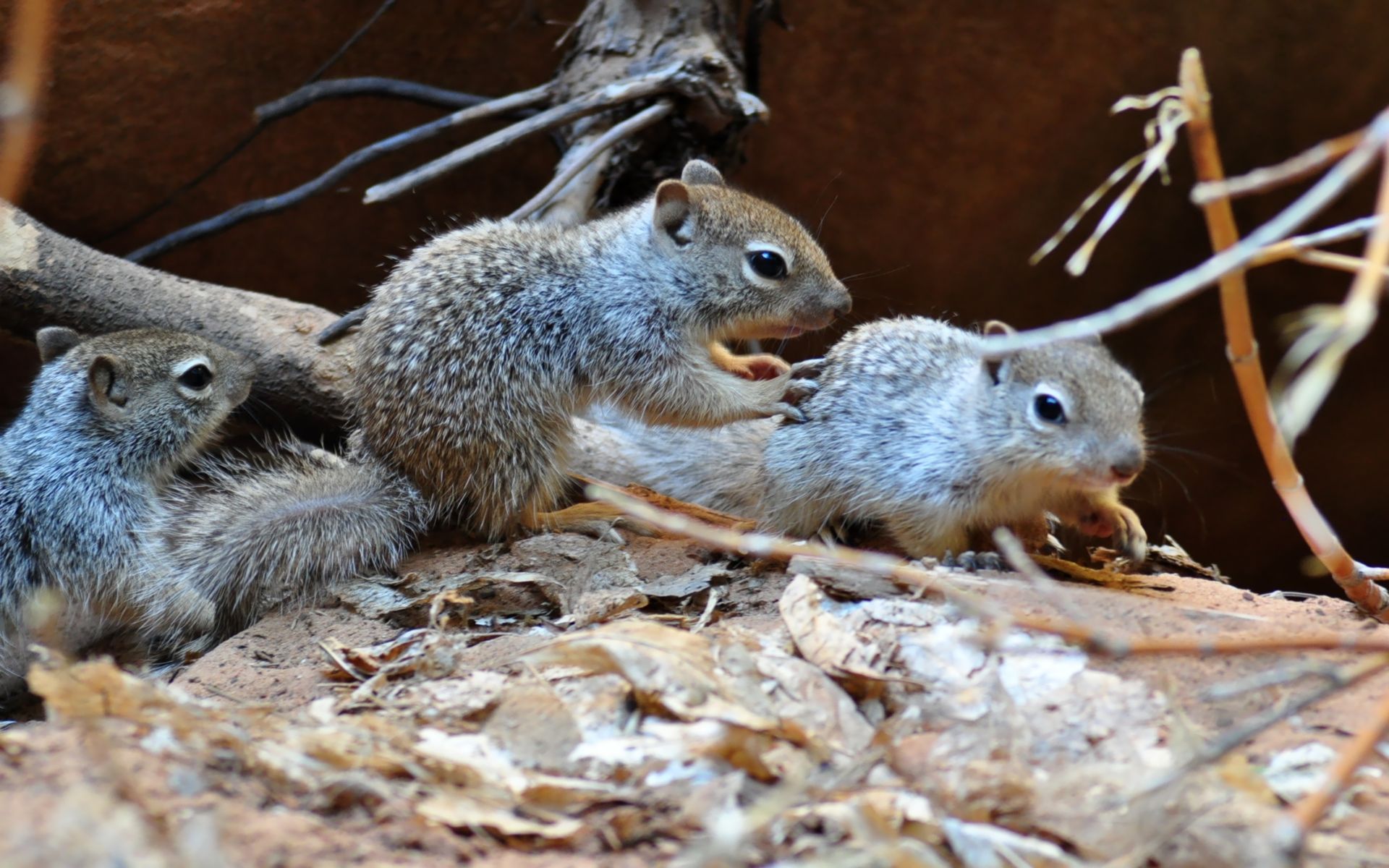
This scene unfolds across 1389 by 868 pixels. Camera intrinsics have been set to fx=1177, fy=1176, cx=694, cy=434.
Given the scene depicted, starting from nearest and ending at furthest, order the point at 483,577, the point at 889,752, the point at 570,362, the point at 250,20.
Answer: the point at 889,752, the point at 483,577, the point at 570,362, the point at 250,20

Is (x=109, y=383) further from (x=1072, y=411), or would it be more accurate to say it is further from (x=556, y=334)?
(x=1072, y=411)

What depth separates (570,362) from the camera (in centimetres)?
476

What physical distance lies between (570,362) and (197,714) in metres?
2.36

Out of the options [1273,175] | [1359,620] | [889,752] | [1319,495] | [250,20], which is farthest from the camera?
[1319,495]

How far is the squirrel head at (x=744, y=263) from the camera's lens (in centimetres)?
480

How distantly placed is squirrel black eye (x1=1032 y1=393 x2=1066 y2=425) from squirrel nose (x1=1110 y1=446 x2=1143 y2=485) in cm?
24

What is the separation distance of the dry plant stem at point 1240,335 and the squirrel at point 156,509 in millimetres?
3031

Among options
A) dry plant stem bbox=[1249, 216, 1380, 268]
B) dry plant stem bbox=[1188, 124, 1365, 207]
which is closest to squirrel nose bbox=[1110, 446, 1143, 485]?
dry plant stem bbox=[1249, 216, 1380, 268]

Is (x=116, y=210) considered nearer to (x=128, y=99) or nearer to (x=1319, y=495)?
(x=128, y=99)

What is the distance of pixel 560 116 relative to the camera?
5.22 meters

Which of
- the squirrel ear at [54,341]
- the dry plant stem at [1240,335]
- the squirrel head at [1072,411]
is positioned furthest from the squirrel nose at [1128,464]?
the squirrel ear at [54,341]

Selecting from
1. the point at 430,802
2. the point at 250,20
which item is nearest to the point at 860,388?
the point at 430,802

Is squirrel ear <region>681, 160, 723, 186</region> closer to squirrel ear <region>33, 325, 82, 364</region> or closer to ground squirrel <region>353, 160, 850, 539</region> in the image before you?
ground squirrel <region>353, 160, 850, 539</region>

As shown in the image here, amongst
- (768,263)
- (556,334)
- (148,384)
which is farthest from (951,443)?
(148,384)
